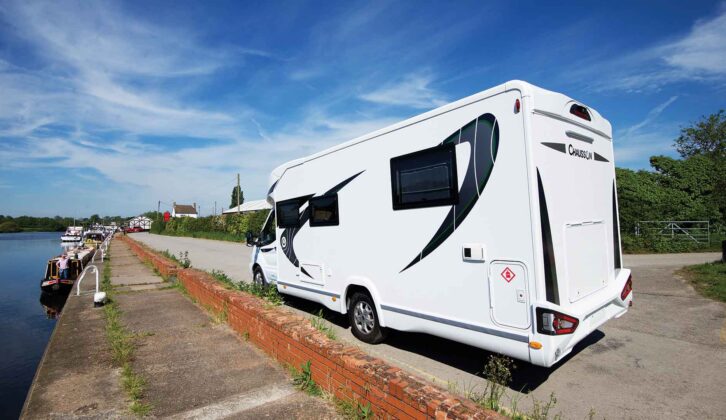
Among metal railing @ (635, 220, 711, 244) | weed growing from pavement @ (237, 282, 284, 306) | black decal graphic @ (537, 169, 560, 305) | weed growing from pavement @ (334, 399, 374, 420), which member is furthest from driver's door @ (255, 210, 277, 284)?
metal railing @ (635, 220, 711, 244)

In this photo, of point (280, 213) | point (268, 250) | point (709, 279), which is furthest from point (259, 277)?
point (709, 279)

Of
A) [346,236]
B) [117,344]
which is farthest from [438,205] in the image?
[117,344]

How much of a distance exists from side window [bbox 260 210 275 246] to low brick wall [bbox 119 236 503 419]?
252 centimetres

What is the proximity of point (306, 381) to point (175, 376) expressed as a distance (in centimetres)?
156

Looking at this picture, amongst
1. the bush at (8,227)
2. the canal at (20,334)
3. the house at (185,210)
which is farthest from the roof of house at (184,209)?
the canal at (20,334)

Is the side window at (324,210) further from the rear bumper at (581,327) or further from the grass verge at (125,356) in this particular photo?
the rear bumper at (581,327)

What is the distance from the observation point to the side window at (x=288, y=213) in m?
7.19

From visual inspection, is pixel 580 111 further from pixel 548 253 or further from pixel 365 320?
pixel 365 320

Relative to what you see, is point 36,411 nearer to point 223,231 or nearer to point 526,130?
point 526,130

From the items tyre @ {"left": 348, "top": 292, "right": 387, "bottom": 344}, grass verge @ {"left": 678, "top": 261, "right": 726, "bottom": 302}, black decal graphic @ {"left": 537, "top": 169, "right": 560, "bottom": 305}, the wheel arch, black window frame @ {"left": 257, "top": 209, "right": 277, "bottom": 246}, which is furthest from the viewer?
black window frame @ {"left": 257, "top": 209, "right": 277, "bottom": 246}

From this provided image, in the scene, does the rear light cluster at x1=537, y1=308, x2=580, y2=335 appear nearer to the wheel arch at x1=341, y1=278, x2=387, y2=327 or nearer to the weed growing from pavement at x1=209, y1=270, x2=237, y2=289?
the wheel arch at x1=341, y1=278, x2=387, y2=327

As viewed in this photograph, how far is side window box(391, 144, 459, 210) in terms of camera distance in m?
4.36

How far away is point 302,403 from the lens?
3.56 metres

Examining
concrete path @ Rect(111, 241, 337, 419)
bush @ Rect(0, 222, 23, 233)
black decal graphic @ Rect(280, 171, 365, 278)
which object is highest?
bush @ Rect(0, 222, 23, 233)
